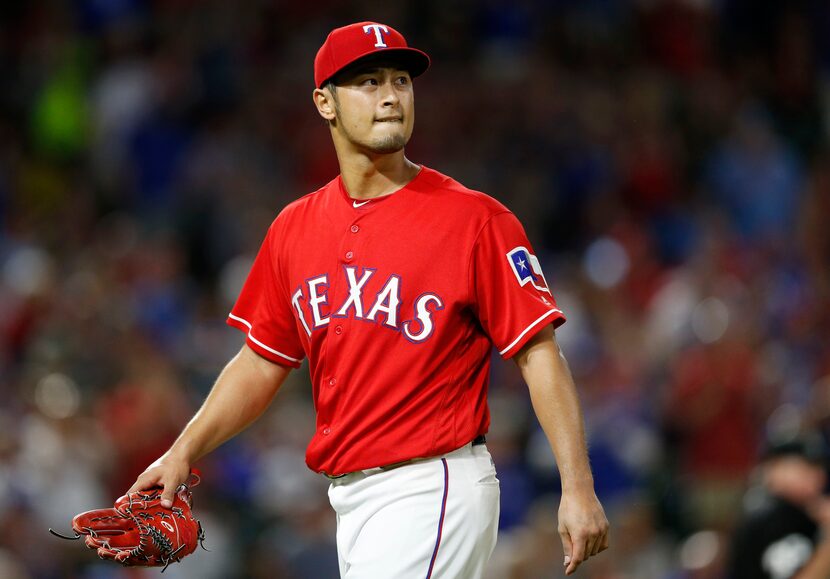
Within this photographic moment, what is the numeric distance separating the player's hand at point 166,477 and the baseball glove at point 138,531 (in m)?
0.02

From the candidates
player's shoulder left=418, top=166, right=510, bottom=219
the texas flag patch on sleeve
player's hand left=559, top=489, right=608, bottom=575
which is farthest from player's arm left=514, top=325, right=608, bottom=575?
player's shoulder left=418, top=166, right=510, bottom=219

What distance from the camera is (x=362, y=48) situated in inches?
146

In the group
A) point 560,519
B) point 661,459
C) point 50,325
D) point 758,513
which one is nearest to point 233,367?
point 560,519

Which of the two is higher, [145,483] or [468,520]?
[145,483]

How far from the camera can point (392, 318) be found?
3.67m

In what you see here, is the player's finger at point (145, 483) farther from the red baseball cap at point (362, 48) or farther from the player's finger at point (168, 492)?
the red baseball cap at point (362, 48)

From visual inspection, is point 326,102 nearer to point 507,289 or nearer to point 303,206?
point 303,206

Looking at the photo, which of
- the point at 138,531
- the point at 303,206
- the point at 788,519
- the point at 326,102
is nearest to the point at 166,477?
the point at 138,531

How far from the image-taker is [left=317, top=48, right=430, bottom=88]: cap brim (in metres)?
3.71

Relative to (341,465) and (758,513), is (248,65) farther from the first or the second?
(341,465)

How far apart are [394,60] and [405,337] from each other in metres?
0.78

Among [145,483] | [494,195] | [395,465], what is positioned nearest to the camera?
[395,465]

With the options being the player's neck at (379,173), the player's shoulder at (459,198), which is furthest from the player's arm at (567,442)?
the player's neck at (379,173)

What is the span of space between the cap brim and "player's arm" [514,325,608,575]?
0.85 meters
